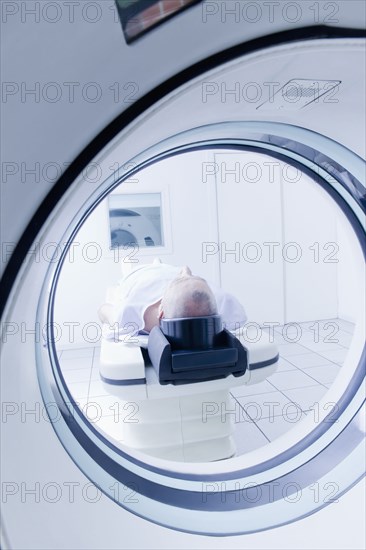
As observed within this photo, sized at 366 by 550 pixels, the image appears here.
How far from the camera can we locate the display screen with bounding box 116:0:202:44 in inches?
17.8

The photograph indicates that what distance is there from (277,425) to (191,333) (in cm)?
96

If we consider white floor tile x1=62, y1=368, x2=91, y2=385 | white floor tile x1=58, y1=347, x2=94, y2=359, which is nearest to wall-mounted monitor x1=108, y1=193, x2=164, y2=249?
white floor tile x1=58, y1=347, x2=94, y2=359

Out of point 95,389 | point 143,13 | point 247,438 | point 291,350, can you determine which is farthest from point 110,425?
point 143,13

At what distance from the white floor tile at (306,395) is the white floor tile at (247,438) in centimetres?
39

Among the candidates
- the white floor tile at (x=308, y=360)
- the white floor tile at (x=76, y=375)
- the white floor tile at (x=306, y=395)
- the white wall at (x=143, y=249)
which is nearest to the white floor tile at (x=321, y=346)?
the white floor tile at (x=308, y=360)

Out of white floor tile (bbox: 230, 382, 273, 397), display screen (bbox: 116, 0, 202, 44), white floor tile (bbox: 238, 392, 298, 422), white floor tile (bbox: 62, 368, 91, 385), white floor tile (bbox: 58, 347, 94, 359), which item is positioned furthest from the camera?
white floor tile (bbox: 58, 347, 94, 359)

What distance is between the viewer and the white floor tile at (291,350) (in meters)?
3.51

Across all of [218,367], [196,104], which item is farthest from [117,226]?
[196,104]

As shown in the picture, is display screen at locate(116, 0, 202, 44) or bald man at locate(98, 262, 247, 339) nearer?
display screen at locate(116, 0, 202, 44)

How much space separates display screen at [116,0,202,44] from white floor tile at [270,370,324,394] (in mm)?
2673

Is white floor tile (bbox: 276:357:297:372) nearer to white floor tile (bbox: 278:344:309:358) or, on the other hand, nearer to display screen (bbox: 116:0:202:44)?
white floor tile (bbox: 278:344:309:358)

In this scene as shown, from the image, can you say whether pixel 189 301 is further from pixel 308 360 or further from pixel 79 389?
pixel 308 360

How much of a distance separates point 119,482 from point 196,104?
32.2 inches

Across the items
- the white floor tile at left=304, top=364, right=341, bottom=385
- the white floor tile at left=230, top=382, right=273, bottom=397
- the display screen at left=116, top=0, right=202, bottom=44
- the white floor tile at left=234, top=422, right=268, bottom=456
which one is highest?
the display screen at left=116, top=0, right=202, bottom=44
